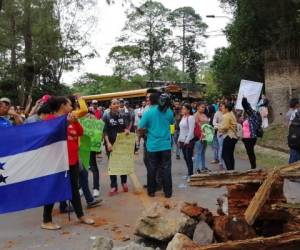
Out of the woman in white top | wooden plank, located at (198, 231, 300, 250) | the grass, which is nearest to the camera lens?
wooden plank, located at (198, 231, 300, 250)

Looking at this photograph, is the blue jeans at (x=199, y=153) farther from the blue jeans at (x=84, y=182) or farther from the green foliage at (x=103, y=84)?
the green foliage at (x=103, y=84)

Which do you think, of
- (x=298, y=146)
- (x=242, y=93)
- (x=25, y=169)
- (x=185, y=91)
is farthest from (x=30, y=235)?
(x=185, y=91)

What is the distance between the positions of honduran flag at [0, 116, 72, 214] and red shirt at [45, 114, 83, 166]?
88 millimetres

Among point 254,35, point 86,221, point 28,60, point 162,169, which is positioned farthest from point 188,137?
point 28,60

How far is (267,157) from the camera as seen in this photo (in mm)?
17516

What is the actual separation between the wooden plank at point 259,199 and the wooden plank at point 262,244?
525mm

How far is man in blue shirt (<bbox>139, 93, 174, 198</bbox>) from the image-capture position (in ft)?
32.9

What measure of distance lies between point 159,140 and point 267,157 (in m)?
8.29

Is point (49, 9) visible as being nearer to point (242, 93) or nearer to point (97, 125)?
point (242, 93)

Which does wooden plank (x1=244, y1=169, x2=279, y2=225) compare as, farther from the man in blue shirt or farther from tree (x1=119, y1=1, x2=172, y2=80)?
tree (x1=119, y1=1, x2=172, y2=80)

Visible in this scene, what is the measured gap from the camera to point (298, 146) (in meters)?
11.4

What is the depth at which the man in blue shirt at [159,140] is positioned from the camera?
10.0 m

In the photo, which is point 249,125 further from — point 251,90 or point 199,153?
point 251,90

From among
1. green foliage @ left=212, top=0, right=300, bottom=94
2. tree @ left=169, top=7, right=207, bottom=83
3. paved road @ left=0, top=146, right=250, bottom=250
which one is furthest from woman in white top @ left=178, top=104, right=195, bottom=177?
tree @ left=169, top=7, right=207, bottom=83
